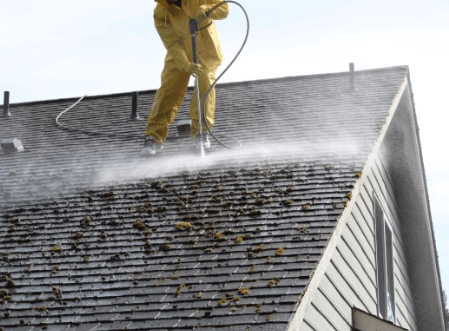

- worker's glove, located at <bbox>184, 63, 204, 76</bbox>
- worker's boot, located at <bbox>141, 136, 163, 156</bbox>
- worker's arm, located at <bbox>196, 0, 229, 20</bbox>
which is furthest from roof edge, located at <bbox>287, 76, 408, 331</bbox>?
worker's boot, located at <bbox>141, 136, 163, 156</bbox>

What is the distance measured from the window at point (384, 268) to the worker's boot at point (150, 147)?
2152mm

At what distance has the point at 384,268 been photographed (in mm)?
9406

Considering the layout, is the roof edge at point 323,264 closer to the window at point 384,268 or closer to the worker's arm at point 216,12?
the window at point 384,268

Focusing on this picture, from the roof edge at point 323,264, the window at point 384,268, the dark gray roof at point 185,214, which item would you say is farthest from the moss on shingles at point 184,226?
the window at point 384,268

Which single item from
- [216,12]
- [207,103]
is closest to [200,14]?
[216,12]

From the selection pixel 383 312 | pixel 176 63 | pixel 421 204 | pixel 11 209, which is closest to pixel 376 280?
pixel 383 312

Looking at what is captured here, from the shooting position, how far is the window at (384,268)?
9273 millimetres

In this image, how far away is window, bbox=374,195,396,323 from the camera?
927 centimetres

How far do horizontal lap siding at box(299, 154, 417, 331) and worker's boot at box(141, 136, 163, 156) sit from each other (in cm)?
193

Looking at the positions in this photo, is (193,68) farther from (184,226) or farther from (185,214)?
(184,226)

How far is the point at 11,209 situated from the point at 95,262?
158 cm

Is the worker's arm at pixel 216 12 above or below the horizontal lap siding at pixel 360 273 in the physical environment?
above

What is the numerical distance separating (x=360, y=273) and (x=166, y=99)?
2.55 m

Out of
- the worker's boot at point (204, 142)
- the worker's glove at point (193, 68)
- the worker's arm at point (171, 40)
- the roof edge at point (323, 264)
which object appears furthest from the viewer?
the worker's arm at point (171, 40)
